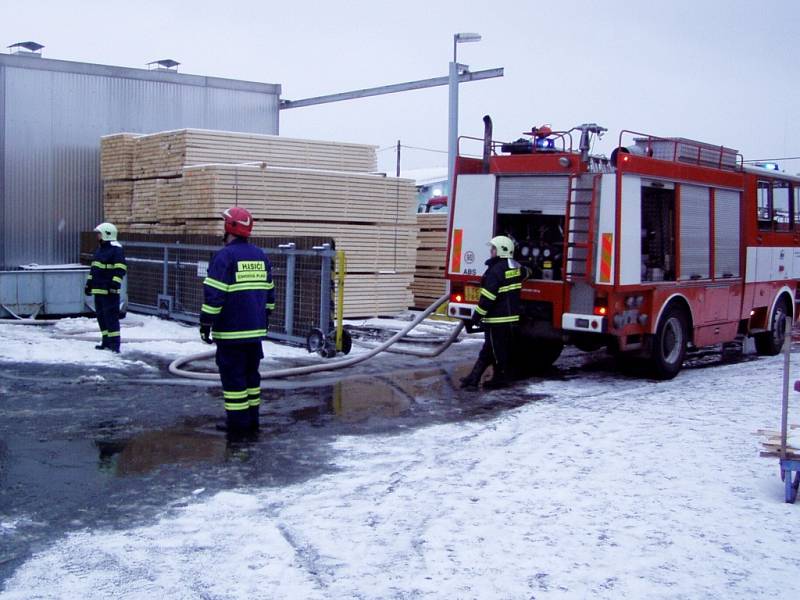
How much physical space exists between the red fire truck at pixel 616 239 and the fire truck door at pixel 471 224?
→ 0.5 inches

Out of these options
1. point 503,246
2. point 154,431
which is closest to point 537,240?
point 503,246

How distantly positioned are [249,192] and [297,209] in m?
0.93

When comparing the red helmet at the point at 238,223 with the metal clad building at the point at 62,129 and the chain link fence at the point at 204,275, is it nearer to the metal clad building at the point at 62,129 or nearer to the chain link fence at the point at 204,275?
the chain link fence at the point at 204,275

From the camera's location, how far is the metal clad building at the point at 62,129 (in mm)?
18250

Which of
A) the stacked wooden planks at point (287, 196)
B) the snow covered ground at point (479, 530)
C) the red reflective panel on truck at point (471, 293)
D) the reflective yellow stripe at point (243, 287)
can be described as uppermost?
the stacked wooden planks at point (287, 196)

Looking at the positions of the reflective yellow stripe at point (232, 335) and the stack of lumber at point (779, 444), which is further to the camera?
the reflective yellow stripe at point (232, 335)

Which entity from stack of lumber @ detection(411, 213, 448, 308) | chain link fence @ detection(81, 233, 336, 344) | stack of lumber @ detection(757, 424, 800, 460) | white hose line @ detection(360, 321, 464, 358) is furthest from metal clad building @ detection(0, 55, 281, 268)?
stack of lumber @ detection(757, 424, 800, 460)

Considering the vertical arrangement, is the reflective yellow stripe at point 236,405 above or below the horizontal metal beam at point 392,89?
below

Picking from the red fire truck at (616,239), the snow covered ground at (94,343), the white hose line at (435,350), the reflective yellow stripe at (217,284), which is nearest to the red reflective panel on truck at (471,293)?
the red fire truck at (616,239)

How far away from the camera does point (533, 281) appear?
36.2 ft

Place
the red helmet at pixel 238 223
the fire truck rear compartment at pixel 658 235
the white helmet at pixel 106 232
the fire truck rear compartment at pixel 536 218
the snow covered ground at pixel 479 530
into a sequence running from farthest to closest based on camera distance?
the white helmet at pixel 106 232 → the fire truck rear compartment at pixel 658 235 → the fire truck rear compartment at pixel 536 218 → the red helmet at pixel 238 223 → the snow covered ground at pixel 479 530

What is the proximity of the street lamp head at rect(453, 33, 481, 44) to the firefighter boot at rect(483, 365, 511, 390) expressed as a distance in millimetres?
7651

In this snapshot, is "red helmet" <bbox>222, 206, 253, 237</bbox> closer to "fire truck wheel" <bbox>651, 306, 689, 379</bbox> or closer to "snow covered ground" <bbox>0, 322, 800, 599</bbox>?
"snow covered ground" <bbox>0, 322, 800, 599</bbox>

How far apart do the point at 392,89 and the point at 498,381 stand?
9.49m
